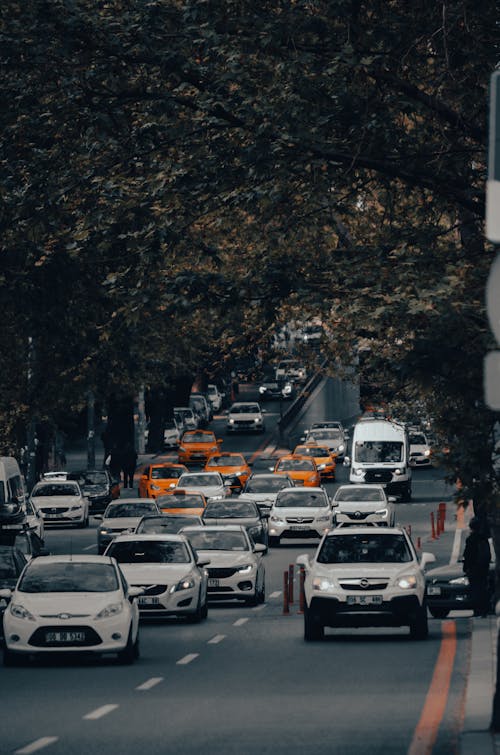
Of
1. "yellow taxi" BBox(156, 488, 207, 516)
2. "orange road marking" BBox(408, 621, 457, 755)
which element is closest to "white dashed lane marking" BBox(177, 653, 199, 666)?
"orange road marking" BBox(408, 621, 457, 755)

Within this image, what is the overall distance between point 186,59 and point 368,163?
2299 millimetres

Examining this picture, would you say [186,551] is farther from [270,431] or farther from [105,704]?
[270,431]

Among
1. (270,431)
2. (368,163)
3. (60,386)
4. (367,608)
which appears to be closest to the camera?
(368,163)

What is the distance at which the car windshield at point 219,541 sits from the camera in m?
33.7

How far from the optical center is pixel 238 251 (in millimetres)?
32781

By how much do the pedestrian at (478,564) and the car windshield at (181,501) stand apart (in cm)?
2310

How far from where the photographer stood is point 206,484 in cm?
5872

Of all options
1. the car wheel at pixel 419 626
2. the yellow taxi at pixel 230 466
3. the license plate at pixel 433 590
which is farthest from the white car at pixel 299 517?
the car wheel at pixel 419 626

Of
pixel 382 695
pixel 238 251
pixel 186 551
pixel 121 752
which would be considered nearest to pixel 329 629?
pixel 186 551

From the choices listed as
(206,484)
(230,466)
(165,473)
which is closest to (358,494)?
(206,484)

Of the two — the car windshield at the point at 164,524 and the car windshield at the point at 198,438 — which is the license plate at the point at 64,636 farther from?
the car windshield at the point at 198,438

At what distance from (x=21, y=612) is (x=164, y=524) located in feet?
61.3

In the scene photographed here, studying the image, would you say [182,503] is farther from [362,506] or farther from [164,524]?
[164,524]

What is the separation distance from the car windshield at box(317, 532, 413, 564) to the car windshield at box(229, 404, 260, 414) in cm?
7394
